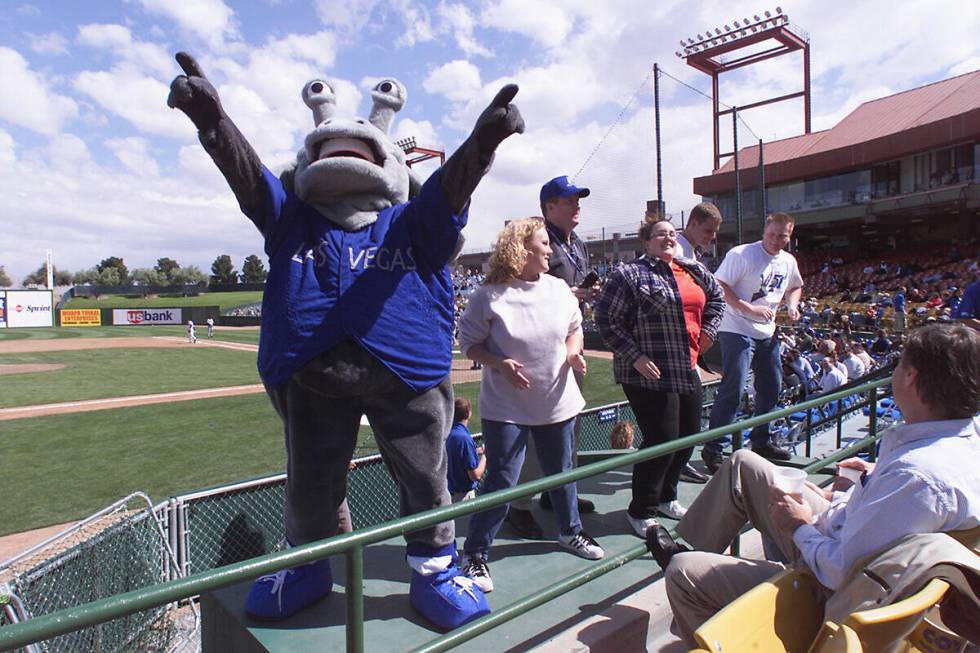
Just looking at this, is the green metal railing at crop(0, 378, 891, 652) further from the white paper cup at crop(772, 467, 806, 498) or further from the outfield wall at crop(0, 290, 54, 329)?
the outfield wall at crop(0, 290, 54, 329)

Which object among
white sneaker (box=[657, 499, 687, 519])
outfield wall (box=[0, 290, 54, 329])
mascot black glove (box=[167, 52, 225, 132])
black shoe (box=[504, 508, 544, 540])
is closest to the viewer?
mascot black glove (box=[167, 52, 225, 132])

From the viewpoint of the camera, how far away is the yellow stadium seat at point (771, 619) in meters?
1.45

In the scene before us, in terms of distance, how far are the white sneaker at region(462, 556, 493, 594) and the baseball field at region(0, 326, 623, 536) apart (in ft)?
18.8

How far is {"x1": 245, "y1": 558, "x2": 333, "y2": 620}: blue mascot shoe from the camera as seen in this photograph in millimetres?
2166

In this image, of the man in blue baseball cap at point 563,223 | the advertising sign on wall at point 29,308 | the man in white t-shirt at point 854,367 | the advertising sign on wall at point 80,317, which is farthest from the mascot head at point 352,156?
the advertising sign on wall at point 80,317

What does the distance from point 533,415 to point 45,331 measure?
152 ft

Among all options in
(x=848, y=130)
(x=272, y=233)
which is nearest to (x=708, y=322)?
(x=272, y=233)

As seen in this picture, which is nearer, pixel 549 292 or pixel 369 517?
pixel 549 292

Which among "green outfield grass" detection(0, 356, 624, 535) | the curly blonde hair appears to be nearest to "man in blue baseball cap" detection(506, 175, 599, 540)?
the curly blonde hair

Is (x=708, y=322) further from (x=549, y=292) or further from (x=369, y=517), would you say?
(x=369, y=517)

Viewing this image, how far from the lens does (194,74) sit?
1.91 metres

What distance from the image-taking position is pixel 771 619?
1611mm

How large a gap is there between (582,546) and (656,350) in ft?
3.23

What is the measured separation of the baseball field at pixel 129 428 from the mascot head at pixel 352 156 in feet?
20.0
